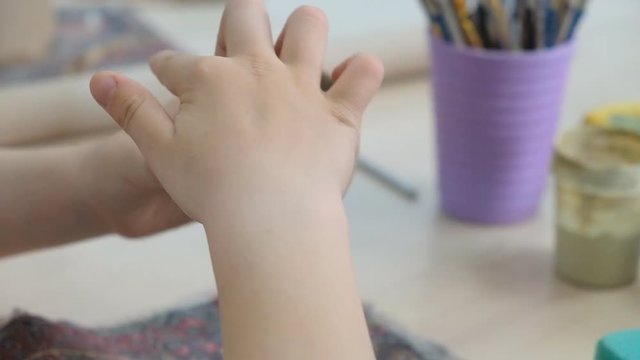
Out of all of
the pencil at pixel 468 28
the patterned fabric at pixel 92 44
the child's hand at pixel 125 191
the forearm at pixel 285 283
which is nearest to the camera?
the forearm at pixel 285 283

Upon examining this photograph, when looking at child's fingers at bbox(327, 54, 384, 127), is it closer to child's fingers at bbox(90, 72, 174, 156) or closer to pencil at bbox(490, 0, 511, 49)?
child's fingers at bbox(90, 72, 174, 156)

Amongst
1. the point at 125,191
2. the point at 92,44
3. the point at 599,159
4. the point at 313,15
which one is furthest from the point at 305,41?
the point at 92,44

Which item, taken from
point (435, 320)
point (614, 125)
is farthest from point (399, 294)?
point (614, 125)

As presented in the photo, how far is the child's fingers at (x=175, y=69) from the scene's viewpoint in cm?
36

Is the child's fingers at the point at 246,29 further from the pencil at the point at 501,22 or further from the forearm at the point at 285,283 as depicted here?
the pencil at the point at 501,22

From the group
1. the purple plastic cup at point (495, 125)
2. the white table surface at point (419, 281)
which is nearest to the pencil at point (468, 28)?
the purple plastic cup at point (495, 125)

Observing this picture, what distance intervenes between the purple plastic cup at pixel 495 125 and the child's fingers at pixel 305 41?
20 centimetres

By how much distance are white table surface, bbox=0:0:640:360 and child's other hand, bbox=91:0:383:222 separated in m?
0.15

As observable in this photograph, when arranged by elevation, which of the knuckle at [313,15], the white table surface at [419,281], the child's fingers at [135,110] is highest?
the knuckle at [313,15]

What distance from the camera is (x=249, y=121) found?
13.3 inches

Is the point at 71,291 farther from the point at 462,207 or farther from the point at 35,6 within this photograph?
the point at 35,6

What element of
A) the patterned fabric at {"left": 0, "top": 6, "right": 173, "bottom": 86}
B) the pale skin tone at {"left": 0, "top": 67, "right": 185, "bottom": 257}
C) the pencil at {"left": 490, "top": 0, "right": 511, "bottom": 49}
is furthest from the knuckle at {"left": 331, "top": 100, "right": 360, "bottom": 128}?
the patterned fabric at {"left": 0, "top": 6, "right": 173, "bottom": 86}

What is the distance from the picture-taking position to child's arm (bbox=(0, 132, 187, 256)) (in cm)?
44

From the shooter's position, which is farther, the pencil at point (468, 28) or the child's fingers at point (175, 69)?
the pencil at point (468, 28)
